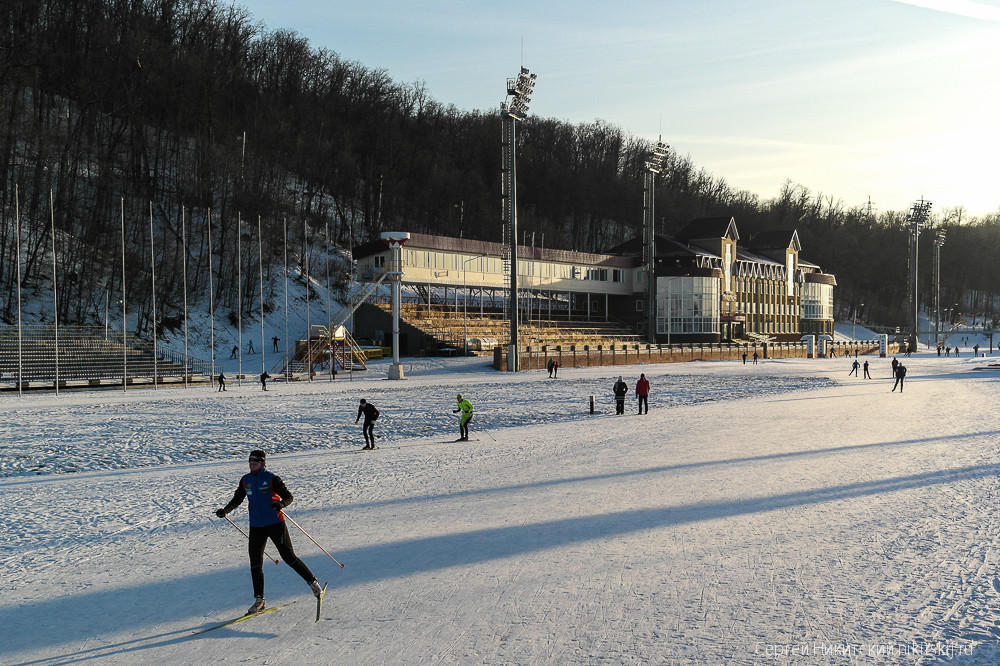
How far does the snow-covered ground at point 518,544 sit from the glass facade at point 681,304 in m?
52.5

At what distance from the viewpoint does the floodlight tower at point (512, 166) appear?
46.7 metres

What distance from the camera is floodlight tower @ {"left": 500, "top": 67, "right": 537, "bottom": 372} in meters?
46.7

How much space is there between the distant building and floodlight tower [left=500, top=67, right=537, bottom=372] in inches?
238

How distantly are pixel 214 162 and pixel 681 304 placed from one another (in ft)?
160

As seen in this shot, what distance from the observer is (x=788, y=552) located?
9461 millimetres

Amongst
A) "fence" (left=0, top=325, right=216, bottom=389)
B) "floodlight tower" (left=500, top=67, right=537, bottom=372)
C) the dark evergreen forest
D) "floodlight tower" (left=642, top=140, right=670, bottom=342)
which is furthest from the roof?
"fence" (left=0, top=325, right=216, bottom=389)

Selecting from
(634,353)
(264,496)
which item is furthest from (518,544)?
(634,353)

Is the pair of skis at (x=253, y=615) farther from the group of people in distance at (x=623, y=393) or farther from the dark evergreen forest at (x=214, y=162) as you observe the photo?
the dark evergreen forest at (x=214, y=162)

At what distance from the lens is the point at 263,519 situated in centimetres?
750

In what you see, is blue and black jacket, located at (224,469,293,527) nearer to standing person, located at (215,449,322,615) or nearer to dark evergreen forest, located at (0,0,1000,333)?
standing person, located at (215,449,322,615)

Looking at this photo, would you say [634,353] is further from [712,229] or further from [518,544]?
[518,544]

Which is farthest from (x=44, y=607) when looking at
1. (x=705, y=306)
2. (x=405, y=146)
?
(x=405, y=146)

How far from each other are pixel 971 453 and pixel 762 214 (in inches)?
5393

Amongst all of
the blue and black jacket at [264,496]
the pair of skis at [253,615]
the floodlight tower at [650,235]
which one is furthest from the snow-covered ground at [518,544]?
the floodlight tower at [650,235]
